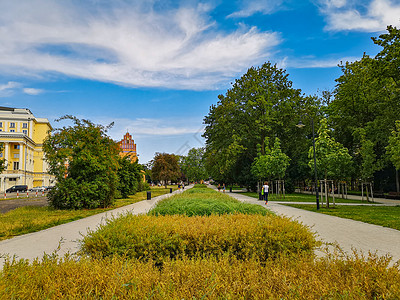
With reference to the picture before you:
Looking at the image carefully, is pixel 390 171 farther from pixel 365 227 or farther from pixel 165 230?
pixel 165 230

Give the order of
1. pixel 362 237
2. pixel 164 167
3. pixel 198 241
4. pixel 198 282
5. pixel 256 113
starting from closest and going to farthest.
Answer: pixel 198 282, pixel 198 241, pixel 362 237, pixel 256 113, pixel 164 167

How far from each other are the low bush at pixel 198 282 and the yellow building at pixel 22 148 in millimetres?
64241

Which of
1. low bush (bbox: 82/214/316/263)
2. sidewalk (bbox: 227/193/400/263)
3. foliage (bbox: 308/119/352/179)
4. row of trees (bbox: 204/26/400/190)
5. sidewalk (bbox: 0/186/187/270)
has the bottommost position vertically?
sidewalk (bbox: 227/193/400/263)

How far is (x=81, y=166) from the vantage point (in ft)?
59.2

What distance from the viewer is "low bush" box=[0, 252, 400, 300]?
8.78 ft

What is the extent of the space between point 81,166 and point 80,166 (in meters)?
0.06

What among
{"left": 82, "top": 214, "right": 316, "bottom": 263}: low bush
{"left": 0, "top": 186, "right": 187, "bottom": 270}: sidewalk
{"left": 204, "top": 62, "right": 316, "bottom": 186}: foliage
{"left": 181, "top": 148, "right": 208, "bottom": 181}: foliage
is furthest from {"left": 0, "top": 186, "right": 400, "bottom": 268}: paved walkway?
{"left": 181, "top": 148, "right": 208, "bottom": 181}: foliage

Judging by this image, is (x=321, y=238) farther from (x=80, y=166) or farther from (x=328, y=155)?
(x=80, y=166)

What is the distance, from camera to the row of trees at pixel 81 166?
17234 mm

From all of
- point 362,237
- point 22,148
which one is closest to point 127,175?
point 362,237

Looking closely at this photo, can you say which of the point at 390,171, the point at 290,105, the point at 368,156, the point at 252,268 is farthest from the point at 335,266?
the point at 390,171

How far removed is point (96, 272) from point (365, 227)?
37.6ft

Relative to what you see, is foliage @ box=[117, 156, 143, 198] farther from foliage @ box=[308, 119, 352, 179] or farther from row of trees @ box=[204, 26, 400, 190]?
foliage @ box=[308, 119, 352, 179]

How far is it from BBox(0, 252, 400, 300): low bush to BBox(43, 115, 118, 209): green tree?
1507cm
